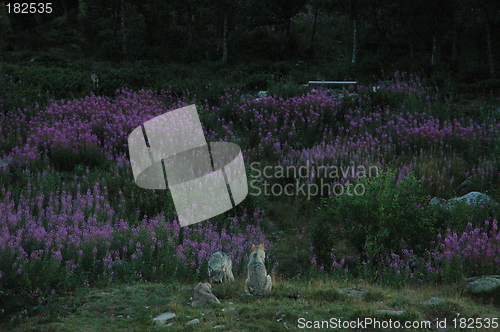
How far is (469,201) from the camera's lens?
32.4ft

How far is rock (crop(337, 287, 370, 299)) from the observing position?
658 cm

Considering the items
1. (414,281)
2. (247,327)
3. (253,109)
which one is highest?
(253,109)

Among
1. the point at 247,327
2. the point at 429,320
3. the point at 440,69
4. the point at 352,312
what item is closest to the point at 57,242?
the point at 247,327

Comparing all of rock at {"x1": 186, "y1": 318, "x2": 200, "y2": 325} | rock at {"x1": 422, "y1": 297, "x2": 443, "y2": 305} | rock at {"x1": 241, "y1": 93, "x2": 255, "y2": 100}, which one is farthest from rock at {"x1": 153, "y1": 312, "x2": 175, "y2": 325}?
rock at {"x1": 241, "y1": 93, "x2": 255, "y2": 100}

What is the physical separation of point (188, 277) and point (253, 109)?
7855mm

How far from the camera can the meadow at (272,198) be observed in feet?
24.6

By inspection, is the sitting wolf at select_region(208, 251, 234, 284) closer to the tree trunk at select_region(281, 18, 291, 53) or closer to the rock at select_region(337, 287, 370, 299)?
the rock at select_region(337, 287, 370, 299)

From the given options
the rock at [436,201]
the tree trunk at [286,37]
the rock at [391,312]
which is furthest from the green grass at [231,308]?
the tree trunk at [286,37]

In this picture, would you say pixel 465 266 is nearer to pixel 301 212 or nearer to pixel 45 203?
pixel 301 212

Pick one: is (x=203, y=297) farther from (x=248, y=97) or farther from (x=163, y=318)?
(x=248, y=97)

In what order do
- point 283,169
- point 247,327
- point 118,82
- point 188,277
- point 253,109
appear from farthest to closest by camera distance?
point 118,82, point 253,109, point 283,169, point 188,277, point 247,327

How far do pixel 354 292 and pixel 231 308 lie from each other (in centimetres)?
166

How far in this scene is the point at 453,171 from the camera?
11438 mm

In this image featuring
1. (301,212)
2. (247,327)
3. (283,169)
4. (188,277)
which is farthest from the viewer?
(283,169)
